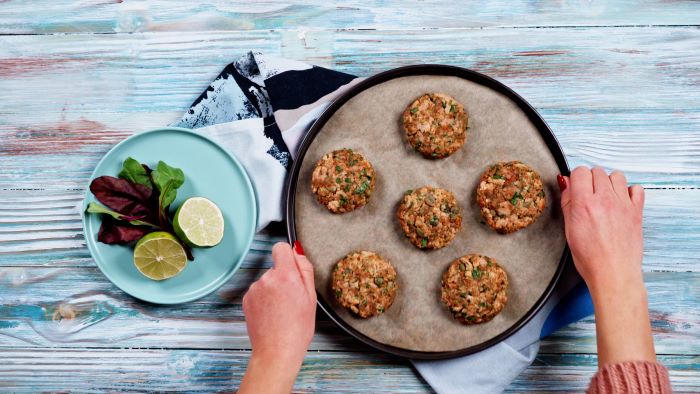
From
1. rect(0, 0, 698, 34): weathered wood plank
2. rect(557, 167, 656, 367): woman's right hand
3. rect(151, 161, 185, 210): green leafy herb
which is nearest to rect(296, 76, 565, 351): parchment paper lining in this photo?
rect(557, 167, 656, 367): woman's right hand

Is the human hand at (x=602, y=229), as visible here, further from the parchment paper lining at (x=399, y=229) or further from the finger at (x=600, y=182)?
the parchment paper lining at (x=399, y=229)

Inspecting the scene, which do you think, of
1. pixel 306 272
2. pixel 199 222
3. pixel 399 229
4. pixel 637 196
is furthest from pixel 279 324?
pixel 637 196

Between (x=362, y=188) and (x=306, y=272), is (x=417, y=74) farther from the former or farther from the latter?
(x=306, y=272)

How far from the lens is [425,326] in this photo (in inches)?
91.0

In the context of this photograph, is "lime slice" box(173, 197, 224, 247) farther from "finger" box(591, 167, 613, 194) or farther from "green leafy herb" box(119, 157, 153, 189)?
"finger" box(591, 167, 613, 194)

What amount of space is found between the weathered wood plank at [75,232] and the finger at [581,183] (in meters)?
0.49

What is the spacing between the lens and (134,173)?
2.29 meters

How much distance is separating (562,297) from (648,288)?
0.46m

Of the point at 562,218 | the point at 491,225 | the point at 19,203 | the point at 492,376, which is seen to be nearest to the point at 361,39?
the point at 491,225

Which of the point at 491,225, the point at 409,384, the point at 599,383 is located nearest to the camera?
the point at 599,383

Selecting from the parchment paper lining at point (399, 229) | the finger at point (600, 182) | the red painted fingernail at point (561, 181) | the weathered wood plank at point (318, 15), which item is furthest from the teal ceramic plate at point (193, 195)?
the finger at point (600, 182)

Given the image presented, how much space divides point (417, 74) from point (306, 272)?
972 mm

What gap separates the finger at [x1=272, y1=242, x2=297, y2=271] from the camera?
6.99ft

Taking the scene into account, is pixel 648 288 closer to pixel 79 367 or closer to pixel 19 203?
pixel 79 367
